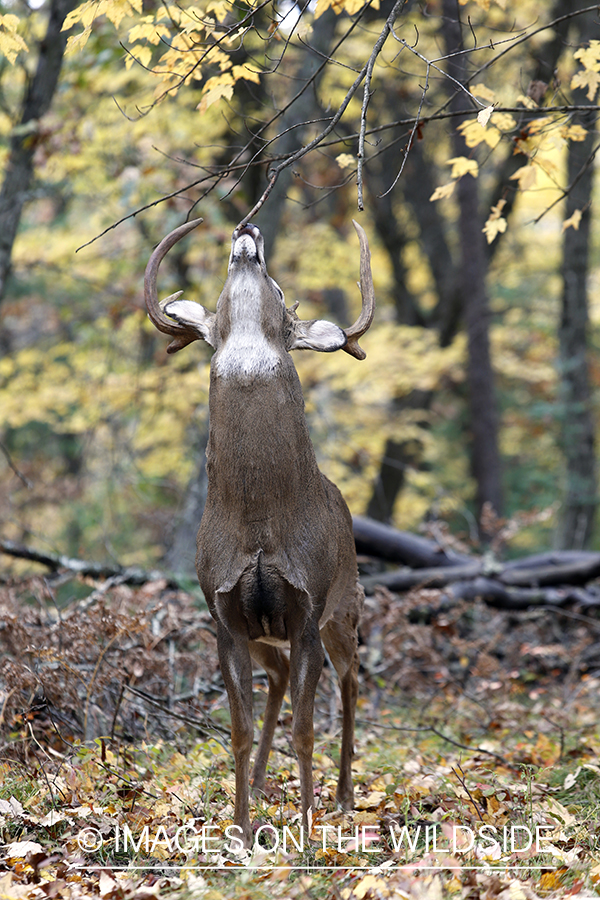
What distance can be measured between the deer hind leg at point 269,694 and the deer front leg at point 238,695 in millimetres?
649

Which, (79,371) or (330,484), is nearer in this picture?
(330,484)

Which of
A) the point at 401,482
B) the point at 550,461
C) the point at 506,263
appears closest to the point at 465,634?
the point at 401,482

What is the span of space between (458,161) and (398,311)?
494 inches

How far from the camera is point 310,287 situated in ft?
53.3

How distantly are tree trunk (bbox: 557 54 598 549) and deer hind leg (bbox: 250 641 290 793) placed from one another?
32.6 feet

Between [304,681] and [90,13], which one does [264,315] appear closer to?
[304,681]

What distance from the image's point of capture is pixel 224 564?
393 cm

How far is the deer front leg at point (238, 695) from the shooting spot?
3969mm

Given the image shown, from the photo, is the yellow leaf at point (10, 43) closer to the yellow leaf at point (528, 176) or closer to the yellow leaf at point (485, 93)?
the yellow leaf at point (485, 93)

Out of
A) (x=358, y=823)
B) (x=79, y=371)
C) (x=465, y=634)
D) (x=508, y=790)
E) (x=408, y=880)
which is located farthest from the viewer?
(x=79, y=371)

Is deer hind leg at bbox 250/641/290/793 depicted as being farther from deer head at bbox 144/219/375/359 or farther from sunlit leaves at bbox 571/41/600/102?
sunlit leaves at bbox 571/41/600/102

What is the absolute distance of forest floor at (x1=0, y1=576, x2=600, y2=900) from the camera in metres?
3.65

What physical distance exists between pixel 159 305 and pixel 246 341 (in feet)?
1.73

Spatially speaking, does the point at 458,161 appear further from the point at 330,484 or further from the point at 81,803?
the point at 81,803
